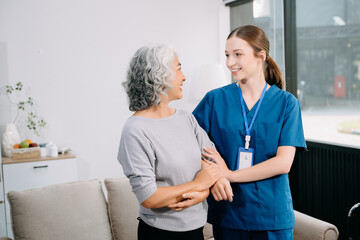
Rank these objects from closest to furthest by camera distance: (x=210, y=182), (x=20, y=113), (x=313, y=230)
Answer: (x=210, y=182), (x=313, y=230), (x=20, y=113)

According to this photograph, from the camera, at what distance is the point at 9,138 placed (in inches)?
123

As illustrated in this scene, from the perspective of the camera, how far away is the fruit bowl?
2998mm

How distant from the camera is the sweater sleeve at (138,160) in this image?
3.60ft

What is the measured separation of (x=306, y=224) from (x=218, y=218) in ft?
2.82

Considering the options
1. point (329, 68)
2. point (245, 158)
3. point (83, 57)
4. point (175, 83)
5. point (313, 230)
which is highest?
point (83, 57)

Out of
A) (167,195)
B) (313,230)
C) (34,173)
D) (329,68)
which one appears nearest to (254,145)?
(167,195)

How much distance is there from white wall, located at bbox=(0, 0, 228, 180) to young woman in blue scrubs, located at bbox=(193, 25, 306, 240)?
244cm

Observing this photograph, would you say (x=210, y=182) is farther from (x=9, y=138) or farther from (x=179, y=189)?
(x=9, y=138)

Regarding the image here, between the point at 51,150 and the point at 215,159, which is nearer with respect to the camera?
the point at 215,159

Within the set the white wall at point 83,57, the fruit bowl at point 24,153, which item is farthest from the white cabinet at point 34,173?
the white wall at point 83,57

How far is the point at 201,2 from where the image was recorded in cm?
415

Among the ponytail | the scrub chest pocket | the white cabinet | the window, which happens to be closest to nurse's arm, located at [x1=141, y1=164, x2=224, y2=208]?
the scrub chest pocket

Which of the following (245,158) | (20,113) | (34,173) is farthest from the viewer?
(20,113)

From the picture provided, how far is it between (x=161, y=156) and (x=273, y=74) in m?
0.68
